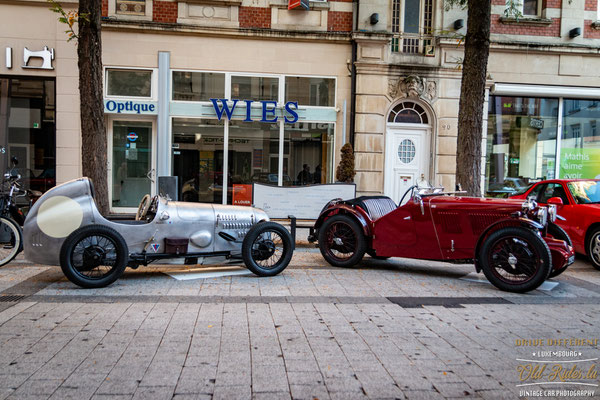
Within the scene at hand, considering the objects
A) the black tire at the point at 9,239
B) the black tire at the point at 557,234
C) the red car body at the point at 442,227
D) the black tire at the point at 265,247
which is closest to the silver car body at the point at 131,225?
the black tire at the point at 265,247

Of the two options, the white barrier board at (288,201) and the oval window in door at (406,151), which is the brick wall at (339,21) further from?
the white barrier board at (288,201)

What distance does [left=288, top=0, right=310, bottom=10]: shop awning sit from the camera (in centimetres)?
1351

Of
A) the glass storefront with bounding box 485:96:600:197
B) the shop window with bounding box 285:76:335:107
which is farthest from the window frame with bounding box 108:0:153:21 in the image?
the glass storefront with bounding box 485:96:600:197

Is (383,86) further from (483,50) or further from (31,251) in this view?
(31,251)

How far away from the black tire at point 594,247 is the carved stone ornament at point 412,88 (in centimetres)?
673

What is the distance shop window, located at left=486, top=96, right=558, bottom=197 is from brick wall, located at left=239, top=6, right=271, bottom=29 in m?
6.99

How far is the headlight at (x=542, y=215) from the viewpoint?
6.54 metres

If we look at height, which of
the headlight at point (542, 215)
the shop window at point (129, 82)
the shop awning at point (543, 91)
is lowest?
the headlight at point (542, 215)

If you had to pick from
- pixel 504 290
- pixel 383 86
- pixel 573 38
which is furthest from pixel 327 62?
pixel 504 290

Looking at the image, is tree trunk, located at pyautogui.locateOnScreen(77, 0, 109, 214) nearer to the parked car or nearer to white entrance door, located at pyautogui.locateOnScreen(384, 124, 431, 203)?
the parked car

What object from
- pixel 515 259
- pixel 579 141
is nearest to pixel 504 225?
pixel 515 259

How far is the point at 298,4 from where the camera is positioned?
13.5 metres

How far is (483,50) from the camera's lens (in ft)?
32.9

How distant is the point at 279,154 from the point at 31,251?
8576 mm
